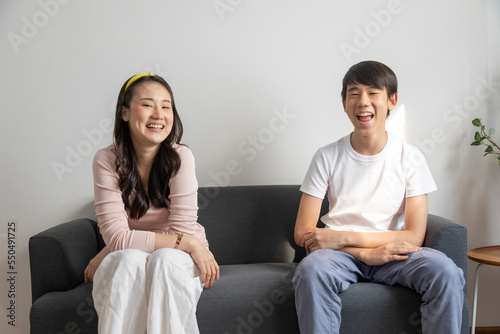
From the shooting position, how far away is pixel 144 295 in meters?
1.49

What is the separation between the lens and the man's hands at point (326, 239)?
1805mm

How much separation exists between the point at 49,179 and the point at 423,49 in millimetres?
1967

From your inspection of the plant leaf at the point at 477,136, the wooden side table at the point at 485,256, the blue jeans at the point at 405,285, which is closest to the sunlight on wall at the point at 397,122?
the plant leaf at the point at 477,136

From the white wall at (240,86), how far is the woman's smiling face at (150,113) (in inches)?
22.4

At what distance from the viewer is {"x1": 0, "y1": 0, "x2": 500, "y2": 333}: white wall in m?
2.35

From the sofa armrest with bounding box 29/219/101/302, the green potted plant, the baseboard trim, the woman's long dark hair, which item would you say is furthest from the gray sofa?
the baseboard trim

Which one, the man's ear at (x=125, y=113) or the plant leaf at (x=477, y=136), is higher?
the plant leaf at (x=477, y=136)

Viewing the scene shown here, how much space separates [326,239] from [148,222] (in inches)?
26.5

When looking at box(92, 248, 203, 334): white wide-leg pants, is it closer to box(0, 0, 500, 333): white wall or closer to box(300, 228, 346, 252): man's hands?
box(300, 228, 346, 252): man's hands

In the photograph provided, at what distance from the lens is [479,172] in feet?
8.18

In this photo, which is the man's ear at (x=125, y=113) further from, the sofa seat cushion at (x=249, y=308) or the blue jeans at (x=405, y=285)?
the blue jeans at (x=405, y=285)

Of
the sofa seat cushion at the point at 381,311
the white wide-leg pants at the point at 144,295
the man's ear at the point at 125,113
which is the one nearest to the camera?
the white wide-leg pants at the point at 144,295

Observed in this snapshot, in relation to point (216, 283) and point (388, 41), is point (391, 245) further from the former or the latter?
point (388, 41)

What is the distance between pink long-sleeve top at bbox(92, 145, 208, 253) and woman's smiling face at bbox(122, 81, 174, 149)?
4.4 inches
